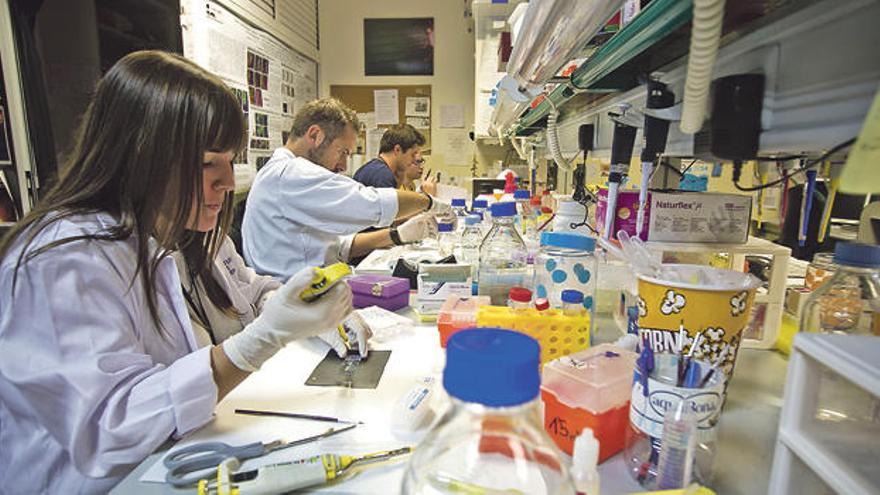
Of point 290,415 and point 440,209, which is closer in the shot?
point 290,415

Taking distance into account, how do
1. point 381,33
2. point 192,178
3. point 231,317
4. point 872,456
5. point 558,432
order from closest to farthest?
1. point 872,456
2. point 558,432
3. point 192,178
4. point 231,317
5. point 381,33

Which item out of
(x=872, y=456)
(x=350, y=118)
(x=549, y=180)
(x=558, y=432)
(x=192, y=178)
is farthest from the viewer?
(x=549, y=180)

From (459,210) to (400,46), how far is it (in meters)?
2.52

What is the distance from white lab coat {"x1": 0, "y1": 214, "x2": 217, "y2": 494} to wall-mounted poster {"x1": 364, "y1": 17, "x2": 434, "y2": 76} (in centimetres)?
443

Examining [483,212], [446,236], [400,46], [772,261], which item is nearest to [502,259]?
[772,261]

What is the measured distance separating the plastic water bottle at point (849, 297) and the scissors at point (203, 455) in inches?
34.9

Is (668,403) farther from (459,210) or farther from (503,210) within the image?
(459,210)

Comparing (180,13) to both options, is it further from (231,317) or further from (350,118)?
(231,317)

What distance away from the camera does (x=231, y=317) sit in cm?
134

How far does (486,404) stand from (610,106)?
1379mm

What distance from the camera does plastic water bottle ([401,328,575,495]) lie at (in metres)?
0.39

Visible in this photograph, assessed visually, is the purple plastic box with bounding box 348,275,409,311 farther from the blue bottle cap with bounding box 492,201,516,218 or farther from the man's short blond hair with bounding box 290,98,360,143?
the man's short blond hair with bounding box 290,98,360,143

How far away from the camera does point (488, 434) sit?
1.86ft

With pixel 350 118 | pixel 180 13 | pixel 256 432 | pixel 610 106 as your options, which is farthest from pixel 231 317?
pixel 180 13
